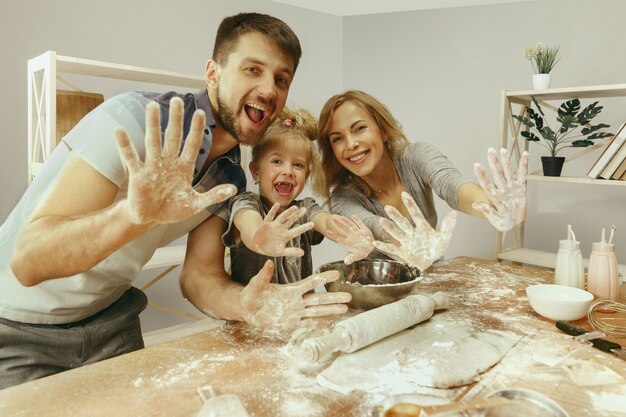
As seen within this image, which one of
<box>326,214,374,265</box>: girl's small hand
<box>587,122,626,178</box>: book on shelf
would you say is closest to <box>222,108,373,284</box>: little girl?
<box>326,214,374,265</box>: girl's small hand

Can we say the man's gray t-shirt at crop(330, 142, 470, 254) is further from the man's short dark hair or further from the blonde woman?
the man's short dark hair

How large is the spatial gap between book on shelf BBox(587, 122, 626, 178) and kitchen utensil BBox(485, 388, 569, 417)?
1625mm

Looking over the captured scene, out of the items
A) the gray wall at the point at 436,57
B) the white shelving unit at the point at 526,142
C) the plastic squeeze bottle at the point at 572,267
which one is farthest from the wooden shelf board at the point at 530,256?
the plastic squeeze bottle at the point at 572,267

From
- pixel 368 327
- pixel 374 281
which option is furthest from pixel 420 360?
pixel 374 281

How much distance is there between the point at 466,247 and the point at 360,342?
1695 mm

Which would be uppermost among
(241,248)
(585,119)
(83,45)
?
(83,45)

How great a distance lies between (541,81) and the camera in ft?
6.42

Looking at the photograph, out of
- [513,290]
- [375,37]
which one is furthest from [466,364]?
[375,37]

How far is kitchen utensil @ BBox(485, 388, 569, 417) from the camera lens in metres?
0.58

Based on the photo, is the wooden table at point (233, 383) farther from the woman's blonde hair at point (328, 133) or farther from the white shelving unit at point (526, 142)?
the white shelving unit at point (526, 142)

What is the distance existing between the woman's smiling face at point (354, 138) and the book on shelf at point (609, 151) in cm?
106

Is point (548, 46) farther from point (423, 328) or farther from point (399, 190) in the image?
point (423, 328)

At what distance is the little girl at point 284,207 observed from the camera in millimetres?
1178

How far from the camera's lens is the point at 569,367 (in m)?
0.75
